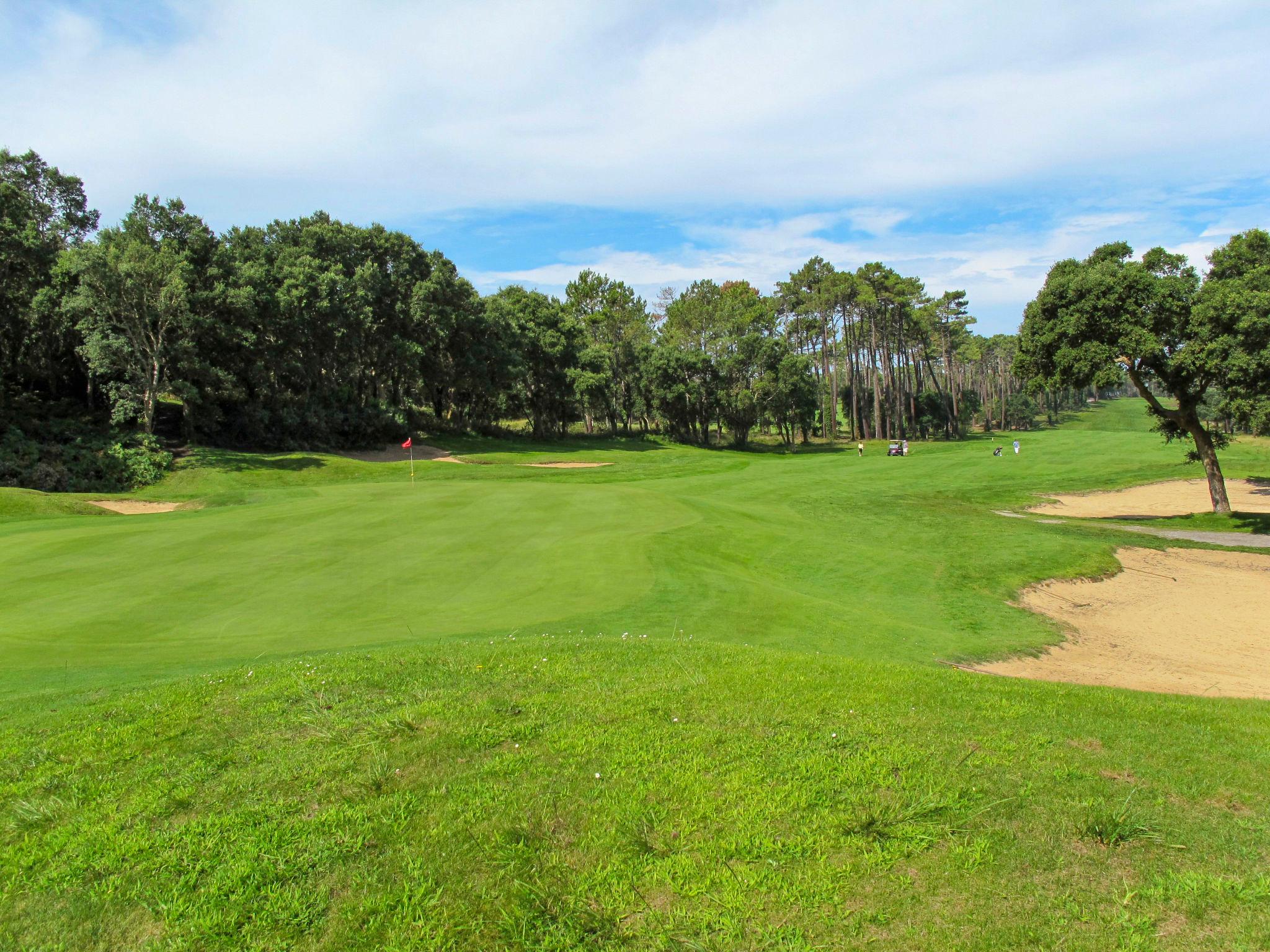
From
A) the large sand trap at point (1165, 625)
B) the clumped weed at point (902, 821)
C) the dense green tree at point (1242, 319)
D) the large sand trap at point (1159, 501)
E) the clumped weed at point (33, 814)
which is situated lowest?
the large sand trap at point (1165, 625)

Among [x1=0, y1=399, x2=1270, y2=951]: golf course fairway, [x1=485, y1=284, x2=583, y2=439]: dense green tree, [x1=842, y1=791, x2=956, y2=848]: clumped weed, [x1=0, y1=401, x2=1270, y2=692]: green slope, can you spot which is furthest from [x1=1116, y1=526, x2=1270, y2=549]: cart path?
[x1=485, y1=284, x2=583, y2=439]: dense green tree

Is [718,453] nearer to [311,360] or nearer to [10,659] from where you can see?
[311,360]

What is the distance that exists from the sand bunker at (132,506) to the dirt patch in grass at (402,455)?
1534 cm

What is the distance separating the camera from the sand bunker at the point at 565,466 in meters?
43.2

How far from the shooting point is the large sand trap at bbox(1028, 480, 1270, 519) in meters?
30.3

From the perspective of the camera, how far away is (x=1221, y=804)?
15.9ft

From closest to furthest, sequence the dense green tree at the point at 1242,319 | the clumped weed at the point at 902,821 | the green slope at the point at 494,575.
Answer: the clumped weed at the point at 902,821 → the green slope at the point at 494,575 → the dense green tree at the point at 1242,319

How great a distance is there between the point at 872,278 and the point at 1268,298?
179 ft

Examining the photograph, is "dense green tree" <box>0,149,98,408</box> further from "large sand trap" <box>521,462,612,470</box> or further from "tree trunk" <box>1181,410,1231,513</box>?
"tree trunk" <box>1181,410,1231,513</box>

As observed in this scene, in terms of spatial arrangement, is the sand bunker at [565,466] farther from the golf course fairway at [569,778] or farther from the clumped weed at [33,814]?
the clumped weed at [33,814]

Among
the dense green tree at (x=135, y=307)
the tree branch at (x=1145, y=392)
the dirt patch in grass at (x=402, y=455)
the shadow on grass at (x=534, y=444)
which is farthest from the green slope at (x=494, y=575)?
the shadow on grass at (x=534, y=444)

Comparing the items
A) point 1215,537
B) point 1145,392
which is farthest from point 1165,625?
point 1145,392

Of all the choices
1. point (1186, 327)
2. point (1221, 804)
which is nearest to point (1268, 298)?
point (1186, 327)

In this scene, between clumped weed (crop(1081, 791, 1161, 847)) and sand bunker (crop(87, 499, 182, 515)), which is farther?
sand bunker (crop(87, 499, 182, 515))
